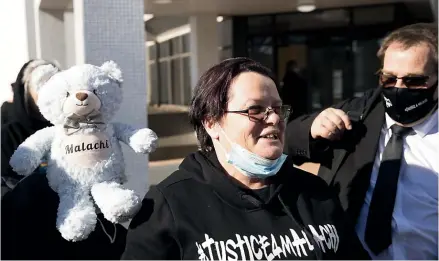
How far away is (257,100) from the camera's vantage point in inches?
75.2

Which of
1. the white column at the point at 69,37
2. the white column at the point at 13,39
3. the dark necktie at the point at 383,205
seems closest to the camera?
the dark necktie at the point at 383,205

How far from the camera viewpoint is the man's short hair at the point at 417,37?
2281 mm

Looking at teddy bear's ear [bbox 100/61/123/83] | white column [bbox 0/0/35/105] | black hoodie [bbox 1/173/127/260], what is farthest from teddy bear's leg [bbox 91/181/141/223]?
white column [bbox 0/0/35/105]

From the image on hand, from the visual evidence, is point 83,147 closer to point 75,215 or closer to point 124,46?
point 75,215

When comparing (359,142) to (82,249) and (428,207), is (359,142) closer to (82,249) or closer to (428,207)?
(428,207)

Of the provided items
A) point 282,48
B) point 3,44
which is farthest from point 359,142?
point 282,48

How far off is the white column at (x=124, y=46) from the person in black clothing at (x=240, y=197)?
2310 mm

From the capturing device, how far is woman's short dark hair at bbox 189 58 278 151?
77.1 inches

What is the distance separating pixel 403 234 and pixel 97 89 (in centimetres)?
139

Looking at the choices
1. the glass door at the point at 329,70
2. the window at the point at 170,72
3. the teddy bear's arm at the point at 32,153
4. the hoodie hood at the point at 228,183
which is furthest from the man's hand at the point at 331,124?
the window at the point at 170,72

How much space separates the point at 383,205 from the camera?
228 centimetres

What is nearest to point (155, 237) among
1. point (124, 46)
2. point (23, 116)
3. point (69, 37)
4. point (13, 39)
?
point (23, 116)

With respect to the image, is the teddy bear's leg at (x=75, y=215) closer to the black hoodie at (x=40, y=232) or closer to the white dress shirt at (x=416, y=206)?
the black hoodie at (x=40, y=232)

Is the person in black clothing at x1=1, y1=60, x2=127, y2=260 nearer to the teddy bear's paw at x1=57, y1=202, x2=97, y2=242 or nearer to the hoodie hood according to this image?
the teddy bear's paw at x1=57, y1=202, x2=97, y2=242
